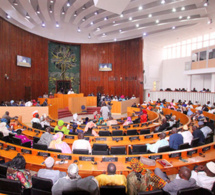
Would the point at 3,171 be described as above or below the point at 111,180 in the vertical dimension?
below

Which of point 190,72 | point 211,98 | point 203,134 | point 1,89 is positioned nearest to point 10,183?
point 203,134

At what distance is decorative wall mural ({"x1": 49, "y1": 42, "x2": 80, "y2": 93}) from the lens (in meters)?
17.8

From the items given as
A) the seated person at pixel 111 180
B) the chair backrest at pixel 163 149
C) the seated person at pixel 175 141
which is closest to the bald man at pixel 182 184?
the seated person at pixel 111 180

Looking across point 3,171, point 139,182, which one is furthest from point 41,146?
point 139,182

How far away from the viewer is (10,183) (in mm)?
2482

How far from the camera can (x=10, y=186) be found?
2.50 metres

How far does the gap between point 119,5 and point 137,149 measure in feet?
19.1

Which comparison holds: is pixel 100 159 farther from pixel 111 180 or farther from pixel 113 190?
pixel 113 190

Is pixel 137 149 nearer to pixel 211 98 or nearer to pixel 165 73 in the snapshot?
pixel 211 98

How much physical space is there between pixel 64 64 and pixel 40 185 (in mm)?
17170

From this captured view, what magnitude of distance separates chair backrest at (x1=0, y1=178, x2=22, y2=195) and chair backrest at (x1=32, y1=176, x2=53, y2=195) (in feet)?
0.65

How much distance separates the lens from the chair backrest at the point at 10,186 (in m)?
2.47

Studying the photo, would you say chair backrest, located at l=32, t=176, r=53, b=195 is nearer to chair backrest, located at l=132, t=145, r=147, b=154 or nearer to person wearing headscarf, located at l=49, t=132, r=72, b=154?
person wearing headscarf, located at l=49, t=132, r=72, b=154

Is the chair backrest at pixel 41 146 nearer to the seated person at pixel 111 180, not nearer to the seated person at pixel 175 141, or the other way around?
the seated person at pixel 111 180
